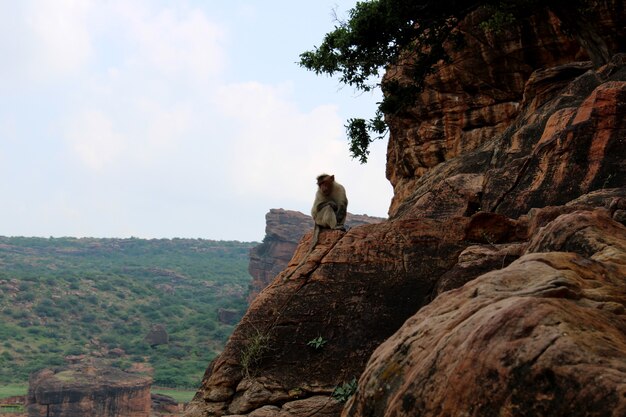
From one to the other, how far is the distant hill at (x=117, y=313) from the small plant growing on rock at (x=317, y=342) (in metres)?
Result: 42.6

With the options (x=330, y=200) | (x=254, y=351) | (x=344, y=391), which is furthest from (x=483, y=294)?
(x=330, y=200)

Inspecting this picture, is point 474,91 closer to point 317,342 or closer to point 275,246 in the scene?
point 317,342

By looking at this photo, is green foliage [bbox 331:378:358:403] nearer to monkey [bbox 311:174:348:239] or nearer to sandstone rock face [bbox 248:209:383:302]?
monkey [bbox 311:174:348:239]

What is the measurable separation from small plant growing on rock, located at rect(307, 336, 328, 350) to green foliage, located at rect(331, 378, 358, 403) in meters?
0.56

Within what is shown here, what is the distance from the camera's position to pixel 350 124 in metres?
16.7

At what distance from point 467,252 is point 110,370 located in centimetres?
3877

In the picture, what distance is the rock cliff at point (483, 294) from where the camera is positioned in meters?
3.44

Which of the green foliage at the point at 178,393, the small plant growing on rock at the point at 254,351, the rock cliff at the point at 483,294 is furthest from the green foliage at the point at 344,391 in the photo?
the green foliage at the point at 178,393

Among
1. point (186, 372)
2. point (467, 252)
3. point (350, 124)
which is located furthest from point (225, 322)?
point (467, 252)

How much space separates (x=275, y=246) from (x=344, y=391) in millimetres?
62739

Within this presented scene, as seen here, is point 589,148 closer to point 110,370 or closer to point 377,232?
point 377,232

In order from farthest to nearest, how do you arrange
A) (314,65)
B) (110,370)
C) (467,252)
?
1. (110,370)
2. (314,65)
3. (467,252)

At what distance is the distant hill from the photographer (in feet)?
175

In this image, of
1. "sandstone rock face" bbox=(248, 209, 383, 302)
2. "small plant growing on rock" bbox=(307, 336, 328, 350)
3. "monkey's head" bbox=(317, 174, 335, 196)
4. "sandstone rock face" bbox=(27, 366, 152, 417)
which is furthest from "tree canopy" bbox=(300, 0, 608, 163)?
"sandstone rock face" bbox=(248, 209, 383, 302)
